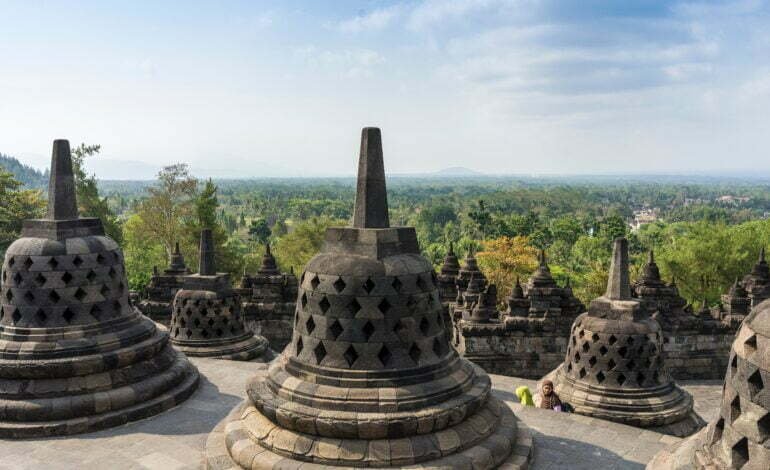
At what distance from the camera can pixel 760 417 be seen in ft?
12.3

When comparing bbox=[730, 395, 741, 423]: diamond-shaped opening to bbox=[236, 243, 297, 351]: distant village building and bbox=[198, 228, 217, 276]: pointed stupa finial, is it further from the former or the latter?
bbox=[236, 243, 297, 351]: distant village building

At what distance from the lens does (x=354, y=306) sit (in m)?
6.22

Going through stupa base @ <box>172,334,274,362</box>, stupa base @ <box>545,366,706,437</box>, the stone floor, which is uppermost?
the stone floor

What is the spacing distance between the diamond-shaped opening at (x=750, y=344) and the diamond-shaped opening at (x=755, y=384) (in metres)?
0.16

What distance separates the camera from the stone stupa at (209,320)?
1278 centimetres

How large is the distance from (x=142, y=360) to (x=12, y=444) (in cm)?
204

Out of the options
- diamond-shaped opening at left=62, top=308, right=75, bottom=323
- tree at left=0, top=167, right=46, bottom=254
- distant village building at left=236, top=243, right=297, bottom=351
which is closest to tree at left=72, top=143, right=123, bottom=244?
tree at left=0, top=167, right=46, bottom=254

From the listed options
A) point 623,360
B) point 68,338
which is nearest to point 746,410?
point 623,360

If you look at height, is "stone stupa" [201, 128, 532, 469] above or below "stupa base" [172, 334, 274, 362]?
above

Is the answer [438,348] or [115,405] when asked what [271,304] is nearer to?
[115,405]

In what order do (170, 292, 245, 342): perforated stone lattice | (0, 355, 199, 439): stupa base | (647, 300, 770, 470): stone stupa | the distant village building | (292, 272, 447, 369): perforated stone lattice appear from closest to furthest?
(647, 300, 770, 470): stone stupa, (292, 272, 447, 369): perforated stone lattice, (0, 355, 199, 439): stupa base, (170, 292, 245, 342): perforated stone lattice, the distant village building

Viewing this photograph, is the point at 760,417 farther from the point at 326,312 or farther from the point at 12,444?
the point at 12,444

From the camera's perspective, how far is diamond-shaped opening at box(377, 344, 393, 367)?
20.4 ft

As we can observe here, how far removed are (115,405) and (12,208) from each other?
30.3 m
